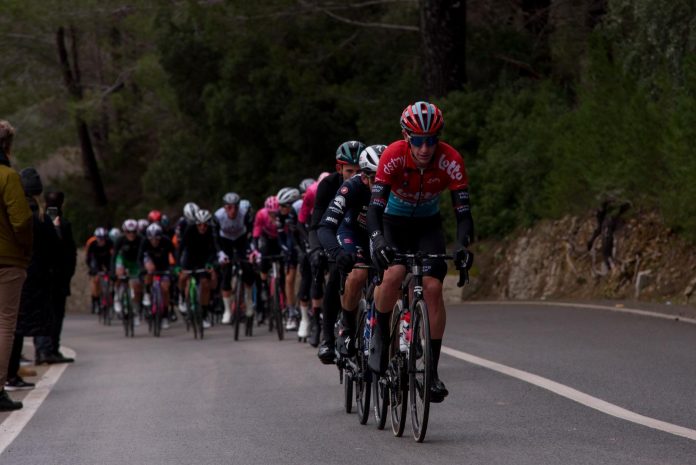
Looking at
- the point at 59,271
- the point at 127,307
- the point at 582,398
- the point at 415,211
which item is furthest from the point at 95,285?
the point at 415,211

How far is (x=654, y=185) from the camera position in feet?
69.9

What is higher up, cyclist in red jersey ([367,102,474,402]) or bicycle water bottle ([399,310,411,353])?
cyclist in red jersey ([367,102,474,402])

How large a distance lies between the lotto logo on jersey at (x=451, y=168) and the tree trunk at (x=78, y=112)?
37175 millimetres

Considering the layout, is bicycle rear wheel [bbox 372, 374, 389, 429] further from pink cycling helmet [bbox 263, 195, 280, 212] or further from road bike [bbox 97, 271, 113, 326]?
road bike [bbox 97, 271, 113, 326]

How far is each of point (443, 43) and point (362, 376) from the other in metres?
20.0

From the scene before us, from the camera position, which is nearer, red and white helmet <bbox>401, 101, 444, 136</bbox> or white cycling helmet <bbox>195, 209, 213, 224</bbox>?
red and white helmet <bbox>401, 101, 444, 136</bbox>

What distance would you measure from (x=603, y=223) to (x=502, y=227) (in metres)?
3.99

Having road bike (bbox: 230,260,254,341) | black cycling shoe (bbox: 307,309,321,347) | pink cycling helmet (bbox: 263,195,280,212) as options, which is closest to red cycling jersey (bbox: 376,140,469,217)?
black cycling shoe (bbox: 307,309,321,347)

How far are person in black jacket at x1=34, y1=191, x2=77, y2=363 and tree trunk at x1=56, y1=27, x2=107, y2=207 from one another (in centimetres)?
2842

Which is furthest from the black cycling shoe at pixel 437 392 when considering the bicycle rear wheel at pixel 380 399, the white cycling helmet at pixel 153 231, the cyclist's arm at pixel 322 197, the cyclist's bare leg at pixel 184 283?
the white cycling helmet at pixel 153 231

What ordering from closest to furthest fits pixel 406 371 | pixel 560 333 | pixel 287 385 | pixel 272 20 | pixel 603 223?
pixel 406 371 → pixel 287 385 → pixel 560 333 → pixel 603 223 → pixel 272 20

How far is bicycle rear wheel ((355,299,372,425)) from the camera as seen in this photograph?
32.3ft

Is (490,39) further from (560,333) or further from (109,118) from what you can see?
(109,118)

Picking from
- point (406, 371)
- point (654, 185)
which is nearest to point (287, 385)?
point (406, 371)
